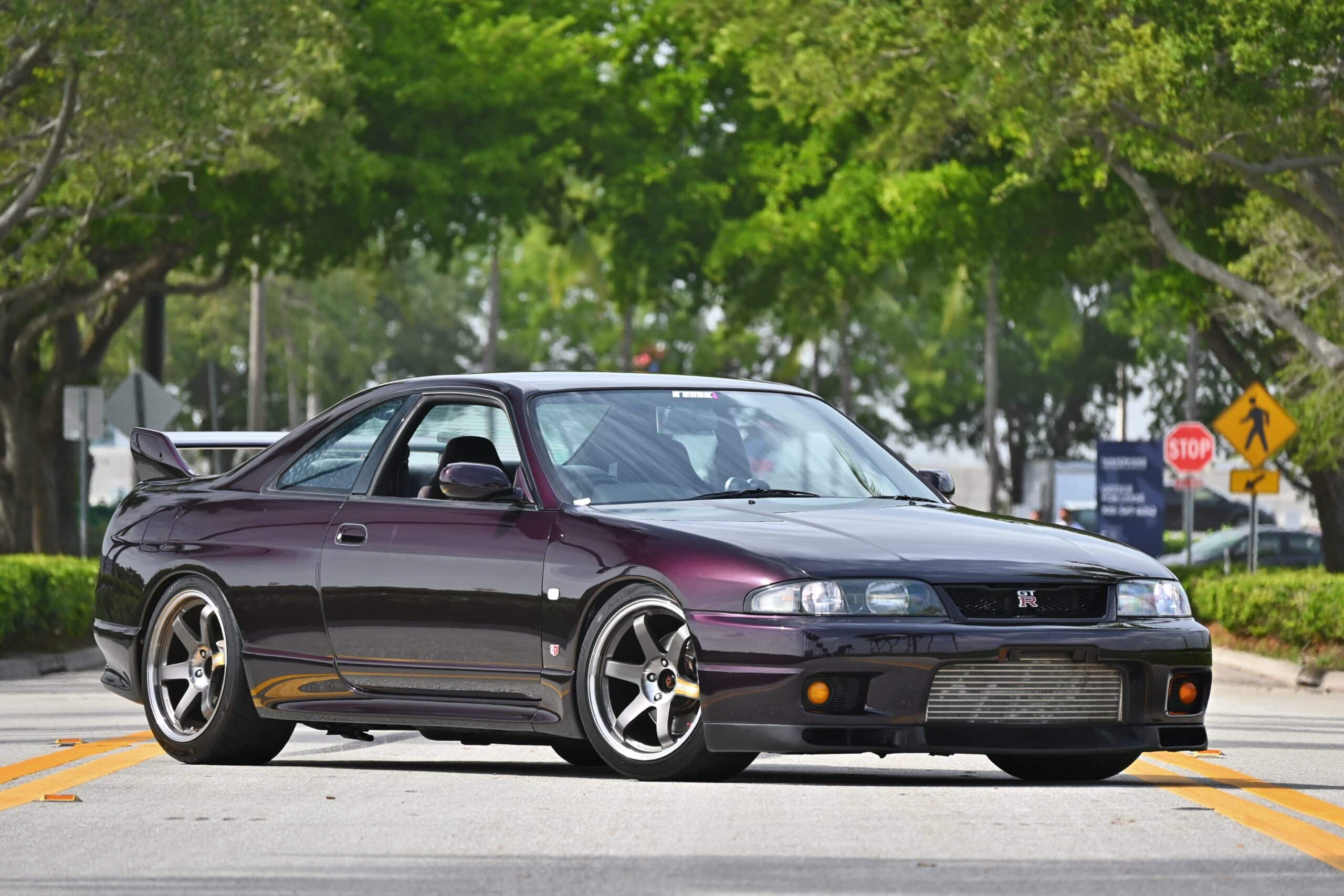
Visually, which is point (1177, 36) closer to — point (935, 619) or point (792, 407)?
point (792, 407)

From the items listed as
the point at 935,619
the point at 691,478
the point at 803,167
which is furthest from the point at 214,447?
the point at 803,167

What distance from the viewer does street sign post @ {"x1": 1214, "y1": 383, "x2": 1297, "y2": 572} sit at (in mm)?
27891

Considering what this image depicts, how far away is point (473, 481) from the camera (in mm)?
8930

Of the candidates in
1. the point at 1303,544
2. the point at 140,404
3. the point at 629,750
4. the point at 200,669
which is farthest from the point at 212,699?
the point at 1303,544

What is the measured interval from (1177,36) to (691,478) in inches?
564

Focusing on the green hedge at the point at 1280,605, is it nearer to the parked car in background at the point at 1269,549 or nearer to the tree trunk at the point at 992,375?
the parked car in background at the point at 1269,549

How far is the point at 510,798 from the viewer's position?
846 centimetres

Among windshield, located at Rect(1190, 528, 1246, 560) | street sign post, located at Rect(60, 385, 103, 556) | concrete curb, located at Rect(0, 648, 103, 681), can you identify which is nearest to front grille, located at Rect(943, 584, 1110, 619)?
concrete curb, located at Rect(0, 648, 103, 681)

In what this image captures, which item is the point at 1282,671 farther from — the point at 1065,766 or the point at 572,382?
the point at 572,382

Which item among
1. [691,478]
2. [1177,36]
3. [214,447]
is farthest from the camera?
[1177,36]

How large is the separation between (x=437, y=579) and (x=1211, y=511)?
6973 cm

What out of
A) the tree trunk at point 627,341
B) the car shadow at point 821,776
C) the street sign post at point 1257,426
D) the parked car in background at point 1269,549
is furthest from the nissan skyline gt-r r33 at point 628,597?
the tree trunk at point 627,341

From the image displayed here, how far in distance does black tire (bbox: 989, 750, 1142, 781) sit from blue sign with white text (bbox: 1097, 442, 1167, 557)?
98.6 feet

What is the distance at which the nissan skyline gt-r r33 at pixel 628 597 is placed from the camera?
323 inches
